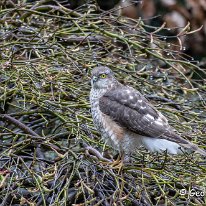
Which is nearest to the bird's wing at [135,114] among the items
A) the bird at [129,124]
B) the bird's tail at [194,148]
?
the bird at [129,124]

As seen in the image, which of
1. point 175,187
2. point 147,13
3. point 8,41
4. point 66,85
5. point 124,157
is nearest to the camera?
point 175,187

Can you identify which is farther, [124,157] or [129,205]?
[124,157]

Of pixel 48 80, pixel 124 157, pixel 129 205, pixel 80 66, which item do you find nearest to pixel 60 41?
pixel 80 66

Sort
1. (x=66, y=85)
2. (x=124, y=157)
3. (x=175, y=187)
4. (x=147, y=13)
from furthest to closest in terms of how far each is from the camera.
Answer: (x=147, y=13) < (x=66, y=85) < (x=124, y=157) < (x=175, y=187)

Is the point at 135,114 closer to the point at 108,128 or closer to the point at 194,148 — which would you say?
the point at 108,128

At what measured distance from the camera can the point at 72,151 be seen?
361 centimetres

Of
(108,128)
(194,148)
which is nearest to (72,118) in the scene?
(108,128)

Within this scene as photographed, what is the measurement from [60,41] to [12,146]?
112 cm

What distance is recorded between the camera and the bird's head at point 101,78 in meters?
4.11

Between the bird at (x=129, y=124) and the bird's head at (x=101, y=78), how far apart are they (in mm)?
48

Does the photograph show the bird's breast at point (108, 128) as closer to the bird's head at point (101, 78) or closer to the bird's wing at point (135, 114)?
the bird's wing at point (135, 114)

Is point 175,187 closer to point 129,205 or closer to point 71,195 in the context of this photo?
point 129,205

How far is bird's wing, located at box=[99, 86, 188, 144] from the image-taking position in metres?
3.90

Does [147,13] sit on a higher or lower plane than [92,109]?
lower
